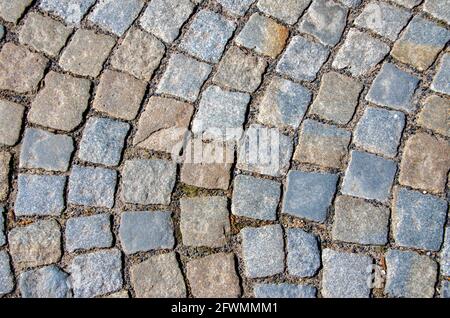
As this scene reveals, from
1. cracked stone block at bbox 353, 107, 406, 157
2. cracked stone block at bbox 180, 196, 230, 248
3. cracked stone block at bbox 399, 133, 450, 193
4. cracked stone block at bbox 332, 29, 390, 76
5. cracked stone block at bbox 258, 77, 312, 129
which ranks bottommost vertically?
cracked stone block at bbox 180, 196, 230, 248

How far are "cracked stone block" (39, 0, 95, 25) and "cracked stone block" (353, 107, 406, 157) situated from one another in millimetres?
1709

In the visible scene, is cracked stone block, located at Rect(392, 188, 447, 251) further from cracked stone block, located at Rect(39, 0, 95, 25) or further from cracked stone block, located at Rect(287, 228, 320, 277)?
cracked stone block, located at Rect(39, 0, 95, 25)

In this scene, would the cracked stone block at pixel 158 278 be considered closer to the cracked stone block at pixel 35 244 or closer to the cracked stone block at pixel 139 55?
the cracked stone block at pixel 35 244

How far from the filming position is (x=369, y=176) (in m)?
3.20

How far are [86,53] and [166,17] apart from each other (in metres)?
0.51

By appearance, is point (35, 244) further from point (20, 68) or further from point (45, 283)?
point (20, 68)

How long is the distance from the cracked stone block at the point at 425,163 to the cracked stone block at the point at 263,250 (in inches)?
29.2

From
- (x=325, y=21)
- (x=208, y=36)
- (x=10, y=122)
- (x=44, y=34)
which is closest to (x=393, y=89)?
(x=325, y=21)

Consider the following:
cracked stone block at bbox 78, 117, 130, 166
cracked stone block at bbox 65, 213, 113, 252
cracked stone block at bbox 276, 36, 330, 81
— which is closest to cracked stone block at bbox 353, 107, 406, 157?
cracked stone block at bbox 276, 36, 330, 81

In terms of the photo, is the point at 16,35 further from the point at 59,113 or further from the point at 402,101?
the point at 402,101

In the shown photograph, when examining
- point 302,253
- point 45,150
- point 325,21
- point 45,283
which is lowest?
point 45,283

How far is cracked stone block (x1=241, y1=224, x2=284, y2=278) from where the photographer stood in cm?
305
